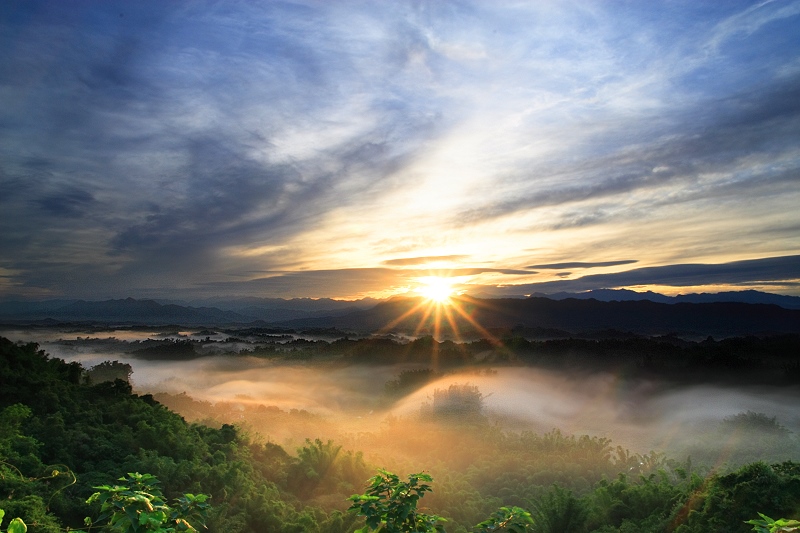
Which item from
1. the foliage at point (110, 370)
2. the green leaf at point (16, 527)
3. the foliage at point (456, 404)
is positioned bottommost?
the foliage at point (456, 404)

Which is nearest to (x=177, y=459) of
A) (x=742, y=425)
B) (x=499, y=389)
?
(x=742, y=425)

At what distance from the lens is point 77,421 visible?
1197cm

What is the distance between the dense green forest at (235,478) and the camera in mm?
8914

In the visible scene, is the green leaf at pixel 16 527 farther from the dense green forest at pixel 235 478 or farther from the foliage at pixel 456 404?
the foliage at pixel 456 404

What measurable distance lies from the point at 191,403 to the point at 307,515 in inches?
931

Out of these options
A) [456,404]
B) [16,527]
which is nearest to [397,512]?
[16,527]

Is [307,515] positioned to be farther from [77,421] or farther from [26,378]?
[26,378]

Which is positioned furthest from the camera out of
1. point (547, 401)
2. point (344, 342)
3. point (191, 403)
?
point (344, 342)

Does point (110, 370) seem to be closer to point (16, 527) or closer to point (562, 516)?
point (562, 516)

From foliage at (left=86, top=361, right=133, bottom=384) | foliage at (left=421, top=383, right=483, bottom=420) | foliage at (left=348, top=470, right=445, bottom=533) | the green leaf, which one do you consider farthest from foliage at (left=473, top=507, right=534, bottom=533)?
foliage at (left=421, top=383, right=483, bottom=420)

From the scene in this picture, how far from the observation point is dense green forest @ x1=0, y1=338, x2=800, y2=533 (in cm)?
891

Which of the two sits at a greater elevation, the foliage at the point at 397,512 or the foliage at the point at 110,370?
the foliage at the point at 397,512

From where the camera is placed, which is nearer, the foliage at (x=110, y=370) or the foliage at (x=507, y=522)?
the foliage at (x=507, y=522)

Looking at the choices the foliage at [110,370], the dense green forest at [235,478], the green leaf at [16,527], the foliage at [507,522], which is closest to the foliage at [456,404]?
the dense green forest at [235,478]
